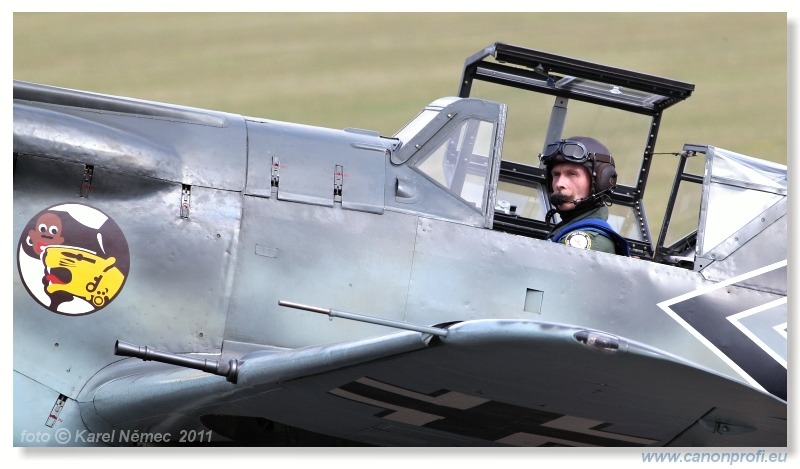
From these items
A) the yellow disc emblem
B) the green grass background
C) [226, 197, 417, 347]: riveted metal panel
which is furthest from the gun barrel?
the green grass background

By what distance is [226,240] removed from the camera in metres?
4.77

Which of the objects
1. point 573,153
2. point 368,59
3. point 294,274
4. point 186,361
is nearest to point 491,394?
point 186,361

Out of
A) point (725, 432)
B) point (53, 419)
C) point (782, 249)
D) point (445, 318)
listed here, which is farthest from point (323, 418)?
point (782, 249)

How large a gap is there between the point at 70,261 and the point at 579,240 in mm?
2094

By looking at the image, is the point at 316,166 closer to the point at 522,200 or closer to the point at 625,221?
the point at 522,200

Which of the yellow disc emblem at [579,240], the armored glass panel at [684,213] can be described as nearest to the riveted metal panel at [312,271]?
the yellow disc emblem at [579,240]

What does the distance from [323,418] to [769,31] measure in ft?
16.0

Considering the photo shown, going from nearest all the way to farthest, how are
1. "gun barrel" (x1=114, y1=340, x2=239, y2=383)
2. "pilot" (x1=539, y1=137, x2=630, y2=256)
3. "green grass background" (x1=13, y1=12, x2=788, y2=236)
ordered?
"gun barrel" (x1=114, y1=340, x2=239, y2=383), "pilot" (x1=539, y1=137, x2=630, y2=256), "green grass background" (x1=13, y1=12, x2=788, y2=236)

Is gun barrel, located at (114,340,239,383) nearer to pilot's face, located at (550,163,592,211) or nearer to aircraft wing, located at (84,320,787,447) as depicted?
aircraft wing, located at (84,320,787,447)

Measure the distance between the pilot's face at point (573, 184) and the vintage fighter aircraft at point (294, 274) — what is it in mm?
344

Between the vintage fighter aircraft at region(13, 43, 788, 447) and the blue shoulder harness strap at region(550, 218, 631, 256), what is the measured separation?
131 millimetres

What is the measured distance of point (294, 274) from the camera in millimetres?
4738

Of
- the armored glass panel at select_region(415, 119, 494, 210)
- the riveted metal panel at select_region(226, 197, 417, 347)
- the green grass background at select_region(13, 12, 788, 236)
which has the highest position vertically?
the green grass background at select_region(13, 12, 788, 236)

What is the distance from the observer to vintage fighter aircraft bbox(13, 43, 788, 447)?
449 cm
